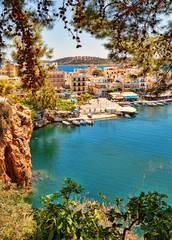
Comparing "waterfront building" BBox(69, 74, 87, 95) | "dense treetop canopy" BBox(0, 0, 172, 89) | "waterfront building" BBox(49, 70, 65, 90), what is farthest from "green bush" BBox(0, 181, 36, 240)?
"waterfront building" BBox(49, 70, 65, 90)

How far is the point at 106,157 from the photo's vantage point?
13.4 meters

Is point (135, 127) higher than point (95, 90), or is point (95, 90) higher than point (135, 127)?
point (95, 90)

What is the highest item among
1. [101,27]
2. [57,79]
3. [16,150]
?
[57,79]

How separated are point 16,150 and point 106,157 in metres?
6.94

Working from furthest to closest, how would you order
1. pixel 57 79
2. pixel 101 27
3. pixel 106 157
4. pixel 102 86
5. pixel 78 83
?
1. pixel 102 86
2. pixel 57 79
3. pixel 78 83
4. pixel 106 157
5. pixel 101 27

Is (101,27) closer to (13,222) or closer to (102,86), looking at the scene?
(13,222)

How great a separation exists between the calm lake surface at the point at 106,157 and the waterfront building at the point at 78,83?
47.6ft

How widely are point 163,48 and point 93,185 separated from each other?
7.79 m

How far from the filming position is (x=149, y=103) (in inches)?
1261

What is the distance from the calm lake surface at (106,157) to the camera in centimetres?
970

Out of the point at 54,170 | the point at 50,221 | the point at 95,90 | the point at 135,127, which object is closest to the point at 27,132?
the point at 54,170

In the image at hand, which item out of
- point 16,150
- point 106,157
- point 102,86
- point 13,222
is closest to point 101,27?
point 13,222

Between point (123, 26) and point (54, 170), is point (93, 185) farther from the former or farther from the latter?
point (123, 26)

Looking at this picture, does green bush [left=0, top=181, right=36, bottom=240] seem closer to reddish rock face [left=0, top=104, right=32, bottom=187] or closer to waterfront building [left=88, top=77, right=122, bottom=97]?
reddish rock face [left=0, top=104, right=32, bottom=187]
